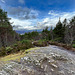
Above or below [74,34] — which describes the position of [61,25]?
above

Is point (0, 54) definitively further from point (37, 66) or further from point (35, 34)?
point (35, 34)

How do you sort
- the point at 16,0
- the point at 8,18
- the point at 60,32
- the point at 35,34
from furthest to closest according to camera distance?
the point at 35,34, the point at 60,32, the point at 8,18, the point at 16,0

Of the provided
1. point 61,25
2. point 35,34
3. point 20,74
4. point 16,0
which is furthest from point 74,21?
point 35,34

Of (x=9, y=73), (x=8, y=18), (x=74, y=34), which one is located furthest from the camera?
(x=74, y=34)

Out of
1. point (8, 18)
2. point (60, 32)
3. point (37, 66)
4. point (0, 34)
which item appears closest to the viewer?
point (37, 66)

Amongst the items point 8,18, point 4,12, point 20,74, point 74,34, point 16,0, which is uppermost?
point 16,0

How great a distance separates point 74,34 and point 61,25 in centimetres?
559

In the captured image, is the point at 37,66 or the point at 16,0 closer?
the point at 37,66

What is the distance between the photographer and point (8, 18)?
923 centimetres

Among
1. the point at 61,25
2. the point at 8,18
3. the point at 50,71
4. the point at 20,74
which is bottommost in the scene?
the point at 50,71

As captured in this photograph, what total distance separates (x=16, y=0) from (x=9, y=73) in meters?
8.50

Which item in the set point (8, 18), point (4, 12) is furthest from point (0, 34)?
point (4, 12)

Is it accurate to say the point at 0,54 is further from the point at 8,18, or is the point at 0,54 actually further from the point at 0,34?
the point at 8,18

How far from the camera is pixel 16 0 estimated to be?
20.8 ft
